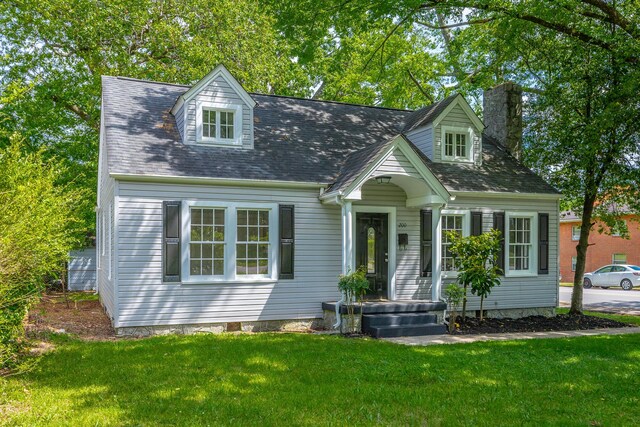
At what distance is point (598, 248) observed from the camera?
3391cm

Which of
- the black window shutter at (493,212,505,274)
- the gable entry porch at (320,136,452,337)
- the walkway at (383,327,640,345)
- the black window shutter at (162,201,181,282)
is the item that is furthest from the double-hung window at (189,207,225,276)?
the black window shutter at (493,212,505,274)

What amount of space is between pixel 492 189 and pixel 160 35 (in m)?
15.0

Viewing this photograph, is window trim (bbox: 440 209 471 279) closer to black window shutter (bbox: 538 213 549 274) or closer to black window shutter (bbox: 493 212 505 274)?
black window shutter (bbox: 493 212 505 274)

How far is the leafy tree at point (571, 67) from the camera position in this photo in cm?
1238

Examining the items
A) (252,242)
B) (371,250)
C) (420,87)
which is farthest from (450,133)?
(420,87)

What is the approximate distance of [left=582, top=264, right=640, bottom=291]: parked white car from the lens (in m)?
27.5

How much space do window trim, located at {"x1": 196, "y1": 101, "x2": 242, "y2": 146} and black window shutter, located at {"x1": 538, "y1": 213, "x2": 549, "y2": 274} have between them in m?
8.41

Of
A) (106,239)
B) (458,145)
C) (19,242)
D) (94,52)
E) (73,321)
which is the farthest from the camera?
(94,52)

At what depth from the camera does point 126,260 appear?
10.2 meters

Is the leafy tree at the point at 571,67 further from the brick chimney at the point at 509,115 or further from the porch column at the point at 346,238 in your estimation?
the porch column at the point at 346,238

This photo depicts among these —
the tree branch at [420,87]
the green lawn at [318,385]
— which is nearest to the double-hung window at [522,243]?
the green lawn at [318,385]

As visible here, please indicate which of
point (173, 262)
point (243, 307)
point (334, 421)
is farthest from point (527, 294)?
point (334, 421)

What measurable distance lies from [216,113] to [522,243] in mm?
8788

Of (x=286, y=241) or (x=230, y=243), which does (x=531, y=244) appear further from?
(x=230, y=243)
